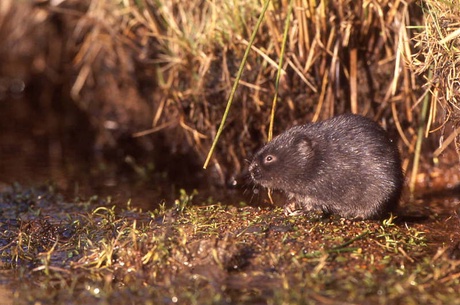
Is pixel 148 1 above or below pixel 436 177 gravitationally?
above

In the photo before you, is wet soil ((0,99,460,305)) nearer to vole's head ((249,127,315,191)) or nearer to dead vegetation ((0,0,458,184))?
vole's head ((249,127,315,191))

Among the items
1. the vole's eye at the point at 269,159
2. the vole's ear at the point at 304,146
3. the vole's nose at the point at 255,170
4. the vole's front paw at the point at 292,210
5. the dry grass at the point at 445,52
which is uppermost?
the dry grass at the point at 445,52

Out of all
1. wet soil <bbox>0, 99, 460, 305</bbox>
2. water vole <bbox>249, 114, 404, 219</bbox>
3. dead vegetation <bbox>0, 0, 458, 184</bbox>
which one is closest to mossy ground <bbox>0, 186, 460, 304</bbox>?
wet soil <bbox>0, 99, 460, 305</bbox>

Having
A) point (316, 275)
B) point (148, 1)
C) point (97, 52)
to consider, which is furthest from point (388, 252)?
point (97, 52)

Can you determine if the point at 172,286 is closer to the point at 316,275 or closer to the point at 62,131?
the point at 316,275

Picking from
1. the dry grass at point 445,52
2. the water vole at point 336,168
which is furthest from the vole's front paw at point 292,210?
the dry grass at point 445,52

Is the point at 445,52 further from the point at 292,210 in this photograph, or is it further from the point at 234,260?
the point at 234,260

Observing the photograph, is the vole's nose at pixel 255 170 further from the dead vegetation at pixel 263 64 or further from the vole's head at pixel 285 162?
the dead vegetation at pixel 263 64
